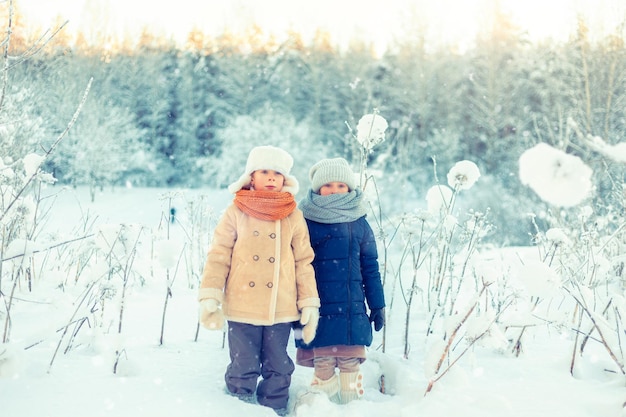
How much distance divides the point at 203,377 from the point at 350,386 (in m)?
0.66

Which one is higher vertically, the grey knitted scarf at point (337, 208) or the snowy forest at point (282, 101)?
the snowy forest at point (282, 101)

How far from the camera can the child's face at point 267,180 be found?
232cm

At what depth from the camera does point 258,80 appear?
25.1 meters

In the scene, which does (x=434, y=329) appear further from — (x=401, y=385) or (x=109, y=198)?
(x=109, y=198)

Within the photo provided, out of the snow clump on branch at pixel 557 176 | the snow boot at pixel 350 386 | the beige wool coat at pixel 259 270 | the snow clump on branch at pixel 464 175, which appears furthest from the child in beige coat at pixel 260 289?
the snow clump on branch at pixel 557 176

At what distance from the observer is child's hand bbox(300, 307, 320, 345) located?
7.11 ft

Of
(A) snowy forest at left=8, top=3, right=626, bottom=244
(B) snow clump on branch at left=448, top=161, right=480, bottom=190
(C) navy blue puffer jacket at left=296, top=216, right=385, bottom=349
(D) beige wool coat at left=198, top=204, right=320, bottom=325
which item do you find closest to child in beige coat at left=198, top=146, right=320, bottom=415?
(D) beige wool coat at left=198, top=204, right=320, bottom=325

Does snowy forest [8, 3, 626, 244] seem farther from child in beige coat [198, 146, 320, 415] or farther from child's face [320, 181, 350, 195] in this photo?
child in beige coat [198, 146, 320, 415]

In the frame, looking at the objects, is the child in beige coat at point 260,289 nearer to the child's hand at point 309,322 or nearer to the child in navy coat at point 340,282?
the child's hand at point 309,322

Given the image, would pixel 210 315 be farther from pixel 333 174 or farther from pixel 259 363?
pixel 333 174

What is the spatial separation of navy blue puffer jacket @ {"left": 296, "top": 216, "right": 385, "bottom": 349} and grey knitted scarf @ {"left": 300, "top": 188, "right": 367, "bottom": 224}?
0.15ft

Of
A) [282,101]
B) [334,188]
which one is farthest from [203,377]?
[282,101]

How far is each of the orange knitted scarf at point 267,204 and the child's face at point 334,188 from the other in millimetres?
315

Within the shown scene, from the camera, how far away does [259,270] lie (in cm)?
216
